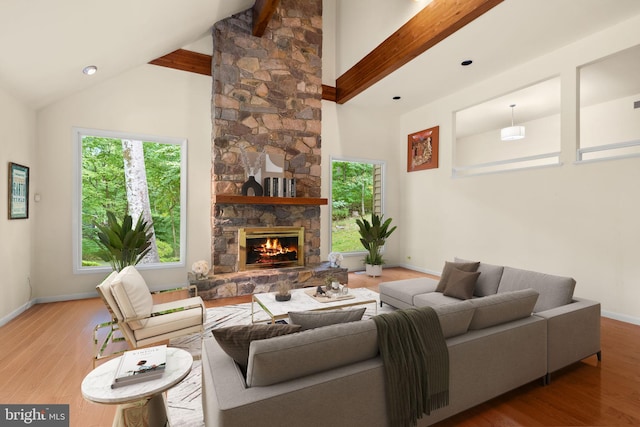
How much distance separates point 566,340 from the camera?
8.09 feet

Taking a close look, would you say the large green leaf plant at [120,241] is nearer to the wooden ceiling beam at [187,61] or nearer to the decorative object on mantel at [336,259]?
the wooden ceiling beam at [187,61]

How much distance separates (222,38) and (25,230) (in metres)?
3.93

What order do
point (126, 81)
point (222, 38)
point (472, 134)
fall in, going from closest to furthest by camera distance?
point (126, 81), point (222, 38), point (472, 134)

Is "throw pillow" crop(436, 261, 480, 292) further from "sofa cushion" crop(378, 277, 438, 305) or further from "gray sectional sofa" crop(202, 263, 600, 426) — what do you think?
"gray sectional sofa" crop(202, 263, 600, 426)

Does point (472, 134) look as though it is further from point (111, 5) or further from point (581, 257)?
point (111, 5)

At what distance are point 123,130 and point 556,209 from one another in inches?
254

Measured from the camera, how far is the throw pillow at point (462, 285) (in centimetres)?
331

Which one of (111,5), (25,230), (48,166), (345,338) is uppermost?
(111,5)

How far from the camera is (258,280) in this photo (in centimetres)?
492

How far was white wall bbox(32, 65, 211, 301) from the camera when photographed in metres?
4.31

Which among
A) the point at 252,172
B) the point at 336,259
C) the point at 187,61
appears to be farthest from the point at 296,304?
the point at 187,61

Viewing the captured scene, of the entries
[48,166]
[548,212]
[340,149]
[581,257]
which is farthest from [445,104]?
[48,166]

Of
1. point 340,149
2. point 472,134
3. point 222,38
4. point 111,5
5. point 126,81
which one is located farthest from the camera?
point 472,134

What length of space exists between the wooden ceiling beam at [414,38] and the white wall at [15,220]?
4.84 meters
